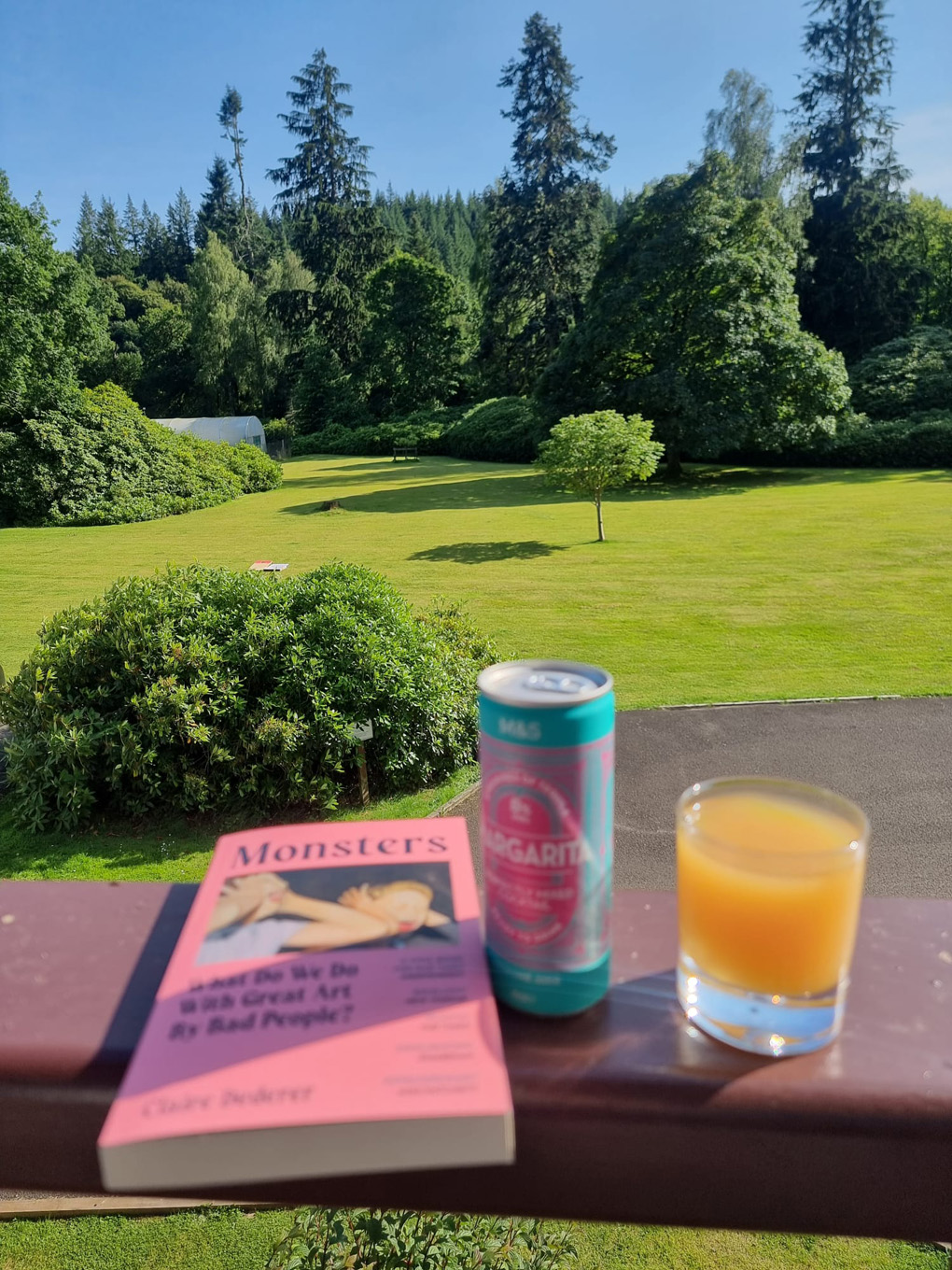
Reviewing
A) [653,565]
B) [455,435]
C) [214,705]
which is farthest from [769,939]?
[455,435]

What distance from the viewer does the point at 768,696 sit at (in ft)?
23.9

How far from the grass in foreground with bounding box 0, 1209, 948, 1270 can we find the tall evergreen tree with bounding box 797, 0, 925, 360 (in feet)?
115

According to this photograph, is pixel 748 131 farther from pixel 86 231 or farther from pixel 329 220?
pixel 86 231

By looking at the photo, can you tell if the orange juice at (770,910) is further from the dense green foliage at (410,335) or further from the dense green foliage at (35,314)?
the dense green foliage at (410,335)

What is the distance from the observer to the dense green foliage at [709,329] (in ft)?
75.6

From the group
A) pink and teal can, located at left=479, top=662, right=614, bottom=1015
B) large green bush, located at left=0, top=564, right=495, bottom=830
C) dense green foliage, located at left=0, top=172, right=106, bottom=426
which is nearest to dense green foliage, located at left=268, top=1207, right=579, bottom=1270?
pink and teal can, located at left=479, top=662, right=614, bottom=1015

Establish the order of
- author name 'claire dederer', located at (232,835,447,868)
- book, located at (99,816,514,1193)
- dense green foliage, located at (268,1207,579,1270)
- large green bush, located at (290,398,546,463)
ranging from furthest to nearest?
1. large green bush, located at (290,398,546,463)
2. dense green foliage, located at (268,1207,579,1270)
3. author name 'claire dederer', located at (232,835,447,868)
4. book, located at (99,816,514,1193)

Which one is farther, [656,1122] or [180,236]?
[180,236]

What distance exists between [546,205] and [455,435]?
10.2 meters

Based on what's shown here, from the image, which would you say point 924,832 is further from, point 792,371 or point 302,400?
point 302,400

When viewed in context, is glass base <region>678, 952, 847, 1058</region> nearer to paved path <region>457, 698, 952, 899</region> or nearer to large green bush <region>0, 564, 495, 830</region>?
paved path <region>457, 698, 952, 899</region>

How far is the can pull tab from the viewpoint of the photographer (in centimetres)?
83

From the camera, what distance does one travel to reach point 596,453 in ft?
47.5

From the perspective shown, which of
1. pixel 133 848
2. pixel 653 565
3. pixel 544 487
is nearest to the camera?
pixel 133 848
